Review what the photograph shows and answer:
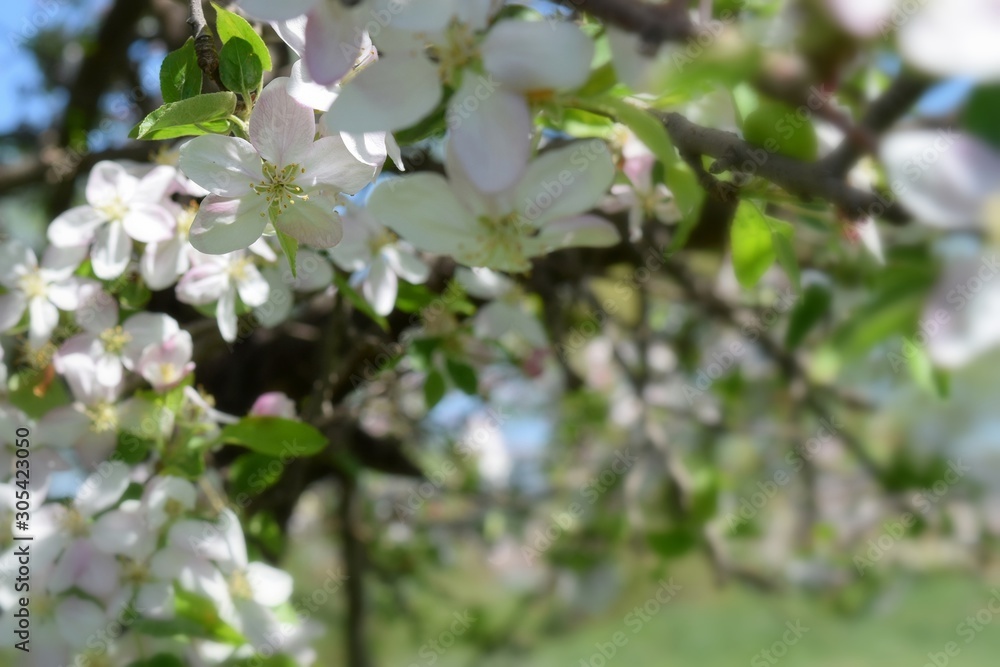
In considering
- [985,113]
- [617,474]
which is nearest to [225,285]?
[985,113]

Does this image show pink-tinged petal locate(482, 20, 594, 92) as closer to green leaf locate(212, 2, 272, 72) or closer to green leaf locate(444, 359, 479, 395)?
green leaf locate(212, 2, 272, 72)

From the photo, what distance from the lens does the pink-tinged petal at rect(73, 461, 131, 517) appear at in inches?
25.6

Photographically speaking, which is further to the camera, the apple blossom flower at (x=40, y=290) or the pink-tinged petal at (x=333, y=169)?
the apple blossom flower at (x=40, y=290)

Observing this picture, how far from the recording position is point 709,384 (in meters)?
1.56

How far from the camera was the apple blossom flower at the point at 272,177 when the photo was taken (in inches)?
16.8

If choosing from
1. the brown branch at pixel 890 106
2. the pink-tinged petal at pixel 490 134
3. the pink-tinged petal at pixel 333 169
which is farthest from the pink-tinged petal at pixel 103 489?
the brown branch at pixel 890 106

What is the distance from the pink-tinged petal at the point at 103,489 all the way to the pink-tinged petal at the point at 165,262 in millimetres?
157

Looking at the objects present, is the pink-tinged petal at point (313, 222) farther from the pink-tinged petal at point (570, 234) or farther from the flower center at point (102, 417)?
the flower center at point (102, 417)

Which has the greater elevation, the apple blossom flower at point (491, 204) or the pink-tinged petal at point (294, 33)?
the pink-tinged petal at point (294, 33)

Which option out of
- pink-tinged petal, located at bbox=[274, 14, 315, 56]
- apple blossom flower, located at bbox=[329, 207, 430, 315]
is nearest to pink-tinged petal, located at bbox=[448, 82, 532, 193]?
pink-tinged petal, located at bbox=[274, 14, 315, 56]

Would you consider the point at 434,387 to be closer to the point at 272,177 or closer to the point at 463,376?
the point at 463,376

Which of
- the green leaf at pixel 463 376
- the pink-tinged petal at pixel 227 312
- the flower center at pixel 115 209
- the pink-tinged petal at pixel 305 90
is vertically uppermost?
the pink-tinged petal at pixel 305 90

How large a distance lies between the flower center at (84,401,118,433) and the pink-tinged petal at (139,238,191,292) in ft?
0.36

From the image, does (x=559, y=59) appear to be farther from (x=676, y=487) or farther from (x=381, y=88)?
(x=676, y=487)
